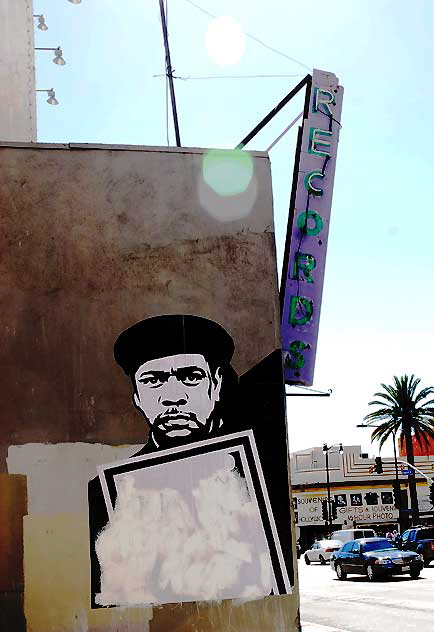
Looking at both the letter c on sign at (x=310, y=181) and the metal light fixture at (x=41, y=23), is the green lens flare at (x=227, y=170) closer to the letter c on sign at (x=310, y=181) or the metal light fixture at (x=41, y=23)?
the letter c on sign at (x=310, y=181)

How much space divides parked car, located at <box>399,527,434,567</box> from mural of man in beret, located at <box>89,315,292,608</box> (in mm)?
27491

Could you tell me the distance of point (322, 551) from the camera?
40906mm

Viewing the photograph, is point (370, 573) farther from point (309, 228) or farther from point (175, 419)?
point (175, 419)

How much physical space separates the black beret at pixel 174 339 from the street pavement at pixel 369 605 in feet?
23.0

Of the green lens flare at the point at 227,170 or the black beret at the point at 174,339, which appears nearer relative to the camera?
the black beret at the point at 174,339

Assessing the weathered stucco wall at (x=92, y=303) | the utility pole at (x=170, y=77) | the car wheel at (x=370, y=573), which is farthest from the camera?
the car wheel at (x=370, y=573)

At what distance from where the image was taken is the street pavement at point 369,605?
13.4 metres

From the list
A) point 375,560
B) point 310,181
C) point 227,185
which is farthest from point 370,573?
point 227,185

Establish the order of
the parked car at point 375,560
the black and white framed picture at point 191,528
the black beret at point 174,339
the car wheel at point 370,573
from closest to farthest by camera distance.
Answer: the black and white framed picture at point 191,528
the black beret at point 174,339
the parked car at point 375,560
the car wheel at point 370,573

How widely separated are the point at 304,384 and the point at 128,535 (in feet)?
10.7

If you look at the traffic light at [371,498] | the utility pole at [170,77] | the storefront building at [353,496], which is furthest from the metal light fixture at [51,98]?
the traffic light at [371,498]

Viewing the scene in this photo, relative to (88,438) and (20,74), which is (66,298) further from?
(20,74)

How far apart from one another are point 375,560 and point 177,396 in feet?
58.9

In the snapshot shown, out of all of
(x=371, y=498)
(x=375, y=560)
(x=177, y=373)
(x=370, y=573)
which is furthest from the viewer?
(x=371, y=498)
